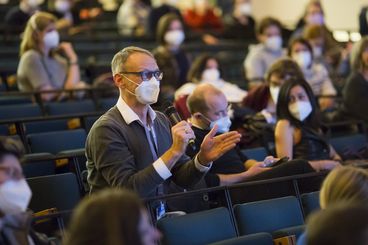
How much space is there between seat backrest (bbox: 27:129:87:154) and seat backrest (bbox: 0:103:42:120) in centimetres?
66

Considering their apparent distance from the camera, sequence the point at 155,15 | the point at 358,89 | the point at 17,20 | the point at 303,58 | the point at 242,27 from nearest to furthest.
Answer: the point at 358,89 < the point at 303,58 < the point at 17,20 < the point at 155,15 < the point at 242,27

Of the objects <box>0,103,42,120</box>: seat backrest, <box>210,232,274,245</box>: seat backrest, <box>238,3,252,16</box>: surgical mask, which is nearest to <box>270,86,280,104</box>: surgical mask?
<box>0,103,42,120</box>: seat backrest

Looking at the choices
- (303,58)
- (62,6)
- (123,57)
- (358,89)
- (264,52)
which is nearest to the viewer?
(123,57)

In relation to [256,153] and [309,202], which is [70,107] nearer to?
[256,153]

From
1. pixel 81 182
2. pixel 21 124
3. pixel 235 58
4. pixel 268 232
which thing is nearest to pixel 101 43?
pixel 235 58

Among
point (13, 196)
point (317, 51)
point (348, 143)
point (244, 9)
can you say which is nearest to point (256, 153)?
point (348, 143)

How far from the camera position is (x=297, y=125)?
563cm

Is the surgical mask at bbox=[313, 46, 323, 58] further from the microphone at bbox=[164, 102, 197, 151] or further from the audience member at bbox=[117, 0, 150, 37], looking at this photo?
the microphone at bbox=[164, 102, 197, 151]

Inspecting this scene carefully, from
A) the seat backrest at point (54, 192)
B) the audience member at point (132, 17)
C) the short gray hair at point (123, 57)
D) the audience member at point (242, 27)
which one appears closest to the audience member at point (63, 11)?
the audience member at point (132, 17)

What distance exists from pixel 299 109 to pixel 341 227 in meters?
3.22

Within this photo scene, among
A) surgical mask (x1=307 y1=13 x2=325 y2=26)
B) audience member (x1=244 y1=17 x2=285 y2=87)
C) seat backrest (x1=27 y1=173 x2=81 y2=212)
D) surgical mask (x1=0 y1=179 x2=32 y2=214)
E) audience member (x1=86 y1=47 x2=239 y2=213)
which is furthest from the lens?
surgical mask (x1=307 y1=13 x2=325 y2=26)

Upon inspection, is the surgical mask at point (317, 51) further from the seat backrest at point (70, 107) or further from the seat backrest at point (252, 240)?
the seat backrest at point (252, 240)

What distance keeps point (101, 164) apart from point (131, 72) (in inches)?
20.3

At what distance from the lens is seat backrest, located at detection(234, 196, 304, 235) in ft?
13.5
